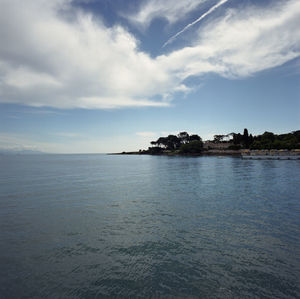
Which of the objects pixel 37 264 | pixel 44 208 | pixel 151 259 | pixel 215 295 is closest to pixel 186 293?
pixel 215 295

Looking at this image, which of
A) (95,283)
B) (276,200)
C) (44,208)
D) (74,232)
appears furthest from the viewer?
(276,200)

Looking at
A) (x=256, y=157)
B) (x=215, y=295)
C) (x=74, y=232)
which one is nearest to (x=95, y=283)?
(x=215, y=295)

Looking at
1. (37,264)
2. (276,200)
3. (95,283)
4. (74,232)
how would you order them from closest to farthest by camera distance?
(95,283) → (37,264) → (74,232) → (276,200)

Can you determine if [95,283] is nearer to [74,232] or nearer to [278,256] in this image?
[74,232]

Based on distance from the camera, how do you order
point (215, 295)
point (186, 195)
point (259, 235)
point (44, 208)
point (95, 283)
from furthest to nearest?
1. point (186, 195)
2. point (44, 208)
3. point (259, 235)
4. point (95, 283)
5. point (215, 295)

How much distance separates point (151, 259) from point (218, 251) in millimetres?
4733

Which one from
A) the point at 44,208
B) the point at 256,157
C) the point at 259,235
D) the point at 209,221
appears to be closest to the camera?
the point at 259,235

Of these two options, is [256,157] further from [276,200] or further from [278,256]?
[278,256]

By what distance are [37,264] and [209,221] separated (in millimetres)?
14871

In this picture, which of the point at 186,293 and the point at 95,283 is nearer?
the point at 186,293

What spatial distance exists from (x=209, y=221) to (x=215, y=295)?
1038cm

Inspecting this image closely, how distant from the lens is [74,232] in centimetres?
1739

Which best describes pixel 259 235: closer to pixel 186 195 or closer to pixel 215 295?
pixel 215 295

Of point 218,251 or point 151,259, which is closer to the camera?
point 151,259
